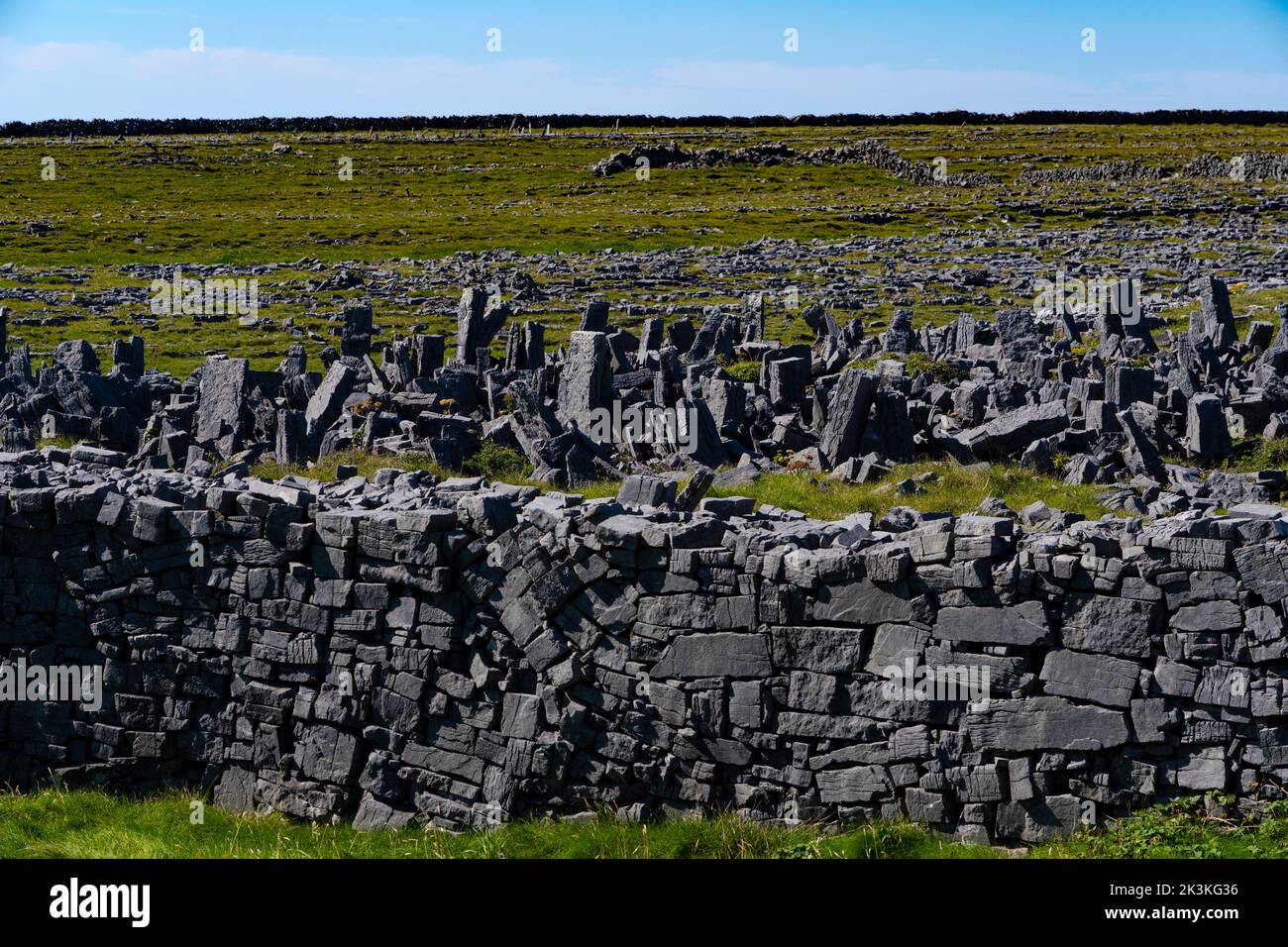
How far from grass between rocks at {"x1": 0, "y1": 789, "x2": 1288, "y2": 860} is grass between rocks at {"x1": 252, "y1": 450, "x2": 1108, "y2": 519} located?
19.8ft

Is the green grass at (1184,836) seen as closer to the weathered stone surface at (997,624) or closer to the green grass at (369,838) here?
the green grass at (369,838)

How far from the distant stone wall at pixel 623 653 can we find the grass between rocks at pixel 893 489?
3649 mm

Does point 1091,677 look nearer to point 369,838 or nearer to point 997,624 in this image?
point 997,624

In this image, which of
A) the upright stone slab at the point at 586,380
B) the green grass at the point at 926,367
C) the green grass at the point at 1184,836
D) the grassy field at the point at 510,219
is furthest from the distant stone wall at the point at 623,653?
the grassy field at the point at 510,219

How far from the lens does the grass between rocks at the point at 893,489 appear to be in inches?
631

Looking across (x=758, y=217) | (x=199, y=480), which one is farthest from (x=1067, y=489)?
(x=758, y=217)

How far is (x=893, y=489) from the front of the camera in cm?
1648

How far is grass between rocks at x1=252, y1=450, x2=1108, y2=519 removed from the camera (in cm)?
1602

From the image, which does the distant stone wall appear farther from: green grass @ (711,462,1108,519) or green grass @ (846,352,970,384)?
green grass @ (846,352,970,384)

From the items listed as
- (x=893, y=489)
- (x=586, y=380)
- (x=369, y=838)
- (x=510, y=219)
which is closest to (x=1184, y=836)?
(x=369, y=838)

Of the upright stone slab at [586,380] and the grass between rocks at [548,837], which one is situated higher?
the upright stone slab at [586,380]

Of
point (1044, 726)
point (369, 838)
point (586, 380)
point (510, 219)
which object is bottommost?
point (369, 838)

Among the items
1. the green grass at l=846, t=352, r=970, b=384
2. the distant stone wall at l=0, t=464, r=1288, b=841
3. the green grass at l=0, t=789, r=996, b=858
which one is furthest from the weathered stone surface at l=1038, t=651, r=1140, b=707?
the green grass at l=846, t=352, r=970, b=384

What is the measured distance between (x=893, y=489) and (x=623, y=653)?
6661 millimetres
